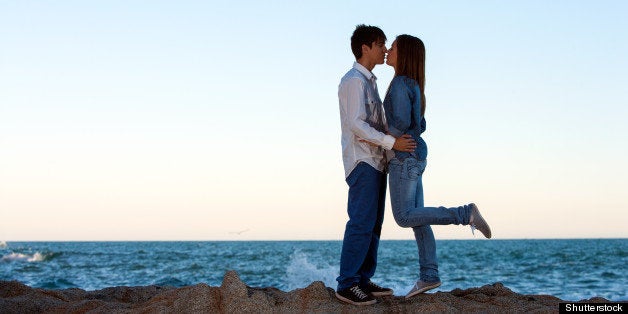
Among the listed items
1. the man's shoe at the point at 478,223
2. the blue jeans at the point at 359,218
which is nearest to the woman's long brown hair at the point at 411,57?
the blue jeans at the point at 359,218

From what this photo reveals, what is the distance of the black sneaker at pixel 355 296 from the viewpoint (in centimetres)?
454

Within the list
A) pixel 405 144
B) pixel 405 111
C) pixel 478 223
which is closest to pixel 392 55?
pixel 405 111

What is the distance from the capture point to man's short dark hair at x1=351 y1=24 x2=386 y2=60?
15.6 ft

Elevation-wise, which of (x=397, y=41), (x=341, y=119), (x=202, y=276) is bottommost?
(x=202, y=276)

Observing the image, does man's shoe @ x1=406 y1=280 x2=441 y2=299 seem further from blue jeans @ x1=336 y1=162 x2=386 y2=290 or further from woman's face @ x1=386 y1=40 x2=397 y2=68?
woman's face @ x1=386 y1=40 x2=397 y2=68

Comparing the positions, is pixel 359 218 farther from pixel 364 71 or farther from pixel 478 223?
pixel 364 71

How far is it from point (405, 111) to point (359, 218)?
2.41 feet

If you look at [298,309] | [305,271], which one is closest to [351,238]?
[298,309]

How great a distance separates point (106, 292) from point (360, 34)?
2885mm

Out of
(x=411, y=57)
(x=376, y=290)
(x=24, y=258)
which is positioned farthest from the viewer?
(x=24, y=258)

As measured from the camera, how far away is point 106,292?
580 centimetres

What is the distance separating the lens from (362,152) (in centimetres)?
465

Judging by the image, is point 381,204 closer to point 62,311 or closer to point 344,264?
point 344,264

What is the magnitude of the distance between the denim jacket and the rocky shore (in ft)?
3.09
